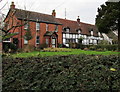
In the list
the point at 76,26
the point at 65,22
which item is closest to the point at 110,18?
the point at 65,22

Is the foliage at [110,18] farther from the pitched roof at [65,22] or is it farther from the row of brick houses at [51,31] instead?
the pitched roof at [65,22]

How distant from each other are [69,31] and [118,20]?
13.4 meters

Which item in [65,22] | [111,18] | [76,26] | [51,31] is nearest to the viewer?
[111,18]

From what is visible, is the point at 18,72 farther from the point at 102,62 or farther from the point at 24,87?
the point at 102,62

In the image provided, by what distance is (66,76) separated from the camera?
13.1 ft

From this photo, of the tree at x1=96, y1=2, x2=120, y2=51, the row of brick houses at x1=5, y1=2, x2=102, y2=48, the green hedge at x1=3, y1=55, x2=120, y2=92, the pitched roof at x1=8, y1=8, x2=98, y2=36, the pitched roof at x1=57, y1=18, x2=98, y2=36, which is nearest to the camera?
the green hedge at x1=3, y1=55, x2=120, y2=92

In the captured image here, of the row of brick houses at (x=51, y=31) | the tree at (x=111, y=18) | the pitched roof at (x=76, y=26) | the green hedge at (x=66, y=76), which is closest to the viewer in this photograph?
the green hedge at (x=66, y=76)

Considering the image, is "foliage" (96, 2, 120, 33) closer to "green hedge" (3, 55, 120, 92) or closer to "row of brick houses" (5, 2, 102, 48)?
"row of brick houses" (5, 2, 102, 48)

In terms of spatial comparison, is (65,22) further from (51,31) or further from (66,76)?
(66,76)

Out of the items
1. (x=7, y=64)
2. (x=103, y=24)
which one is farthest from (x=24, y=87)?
(x=103, y=24)

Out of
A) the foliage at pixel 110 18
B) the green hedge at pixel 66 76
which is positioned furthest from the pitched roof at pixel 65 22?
the green hedge at pixel 66 76

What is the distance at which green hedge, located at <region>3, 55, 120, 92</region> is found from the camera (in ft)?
11.5

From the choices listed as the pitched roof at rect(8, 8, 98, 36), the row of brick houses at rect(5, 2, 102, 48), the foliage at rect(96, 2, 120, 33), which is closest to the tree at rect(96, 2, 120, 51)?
the foliage at rect(96, 2, 120, 33)

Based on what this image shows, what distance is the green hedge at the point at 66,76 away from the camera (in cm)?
352
